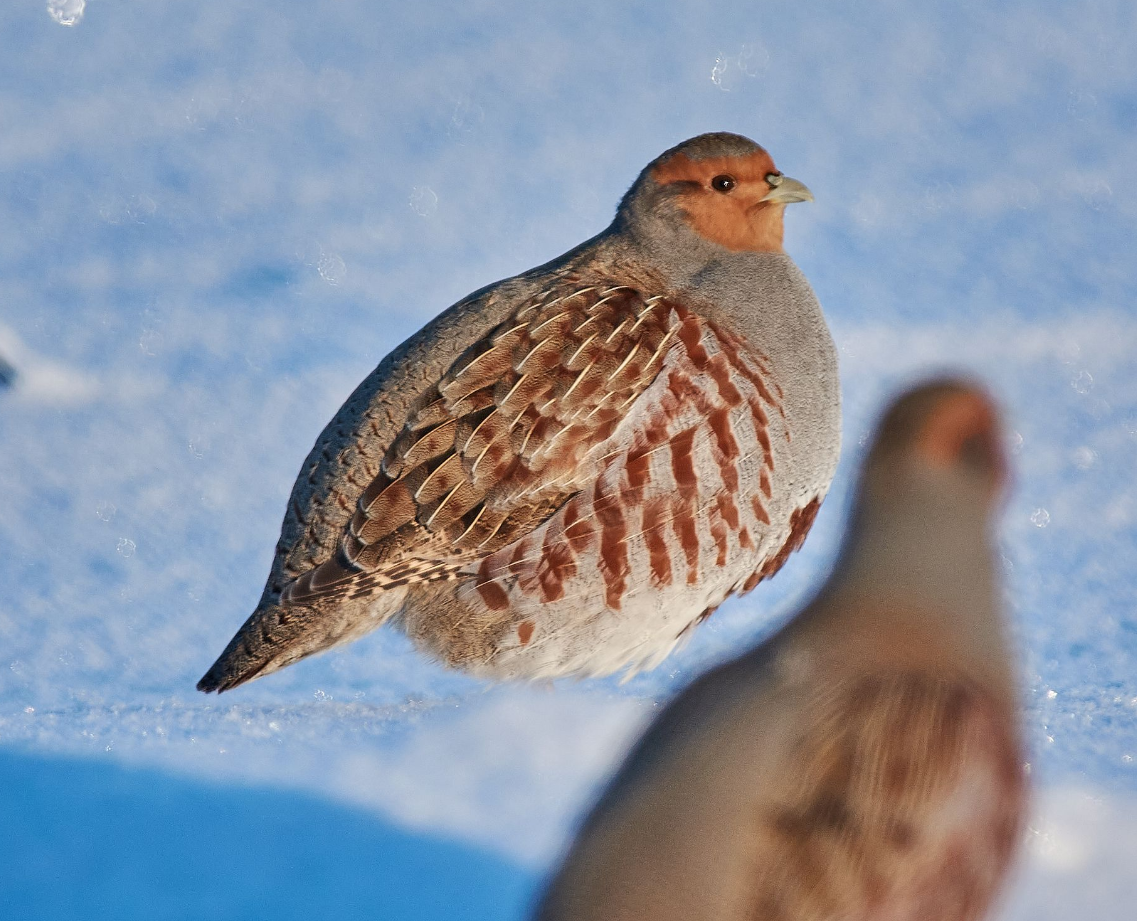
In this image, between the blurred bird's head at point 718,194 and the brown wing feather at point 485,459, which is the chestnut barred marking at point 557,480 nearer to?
the brown wing feather at point 485,459

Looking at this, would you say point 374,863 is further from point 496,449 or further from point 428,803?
point 496,449

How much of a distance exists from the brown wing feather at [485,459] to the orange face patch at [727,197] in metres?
0.21

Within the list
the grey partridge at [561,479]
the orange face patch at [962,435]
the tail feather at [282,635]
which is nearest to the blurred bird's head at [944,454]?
the orange face patch at [962,435]

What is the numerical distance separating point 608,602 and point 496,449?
21 centimetres

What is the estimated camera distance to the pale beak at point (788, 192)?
1.31 meters

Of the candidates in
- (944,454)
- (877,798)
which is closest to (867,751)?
(877,798)

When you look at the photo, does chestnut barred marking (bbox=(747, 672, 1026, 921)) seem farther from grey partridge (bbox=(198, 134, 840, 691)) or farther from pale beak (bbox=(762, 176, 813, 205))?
pale beak (bbox=(762, 176, 813, 205))

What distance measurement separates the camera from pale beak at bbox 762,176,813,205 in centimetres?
131

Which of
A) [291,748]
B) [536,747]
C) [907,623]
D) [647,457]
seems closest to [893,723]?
[907,623]

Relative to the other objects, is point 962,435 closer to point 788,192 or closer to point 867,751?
point 867,751

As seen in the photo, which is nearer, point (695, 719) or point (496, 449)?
point (695, 719)

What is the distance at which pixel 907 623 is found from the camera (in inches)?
22.1

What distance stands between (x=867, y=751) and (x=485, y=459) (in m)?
0.70

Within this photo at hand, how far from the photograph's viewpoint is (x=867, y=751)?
0.55 meters
